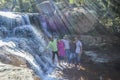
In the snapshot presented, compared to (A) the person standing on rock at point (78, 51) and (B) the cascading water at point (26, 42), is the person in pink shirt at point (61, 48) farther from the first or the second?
(A) the person standing on rock at point (78, 51)

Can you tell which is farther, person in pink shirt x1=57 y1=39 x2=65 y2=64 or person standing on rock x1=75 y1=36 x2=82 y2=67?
person standing on rock x1=75 y1=36 x2=82 y2=67

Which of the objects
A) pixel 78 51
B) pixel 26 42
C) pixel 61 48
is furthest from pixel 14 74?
pixel 26 42

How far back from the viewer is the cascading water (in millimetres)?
14773

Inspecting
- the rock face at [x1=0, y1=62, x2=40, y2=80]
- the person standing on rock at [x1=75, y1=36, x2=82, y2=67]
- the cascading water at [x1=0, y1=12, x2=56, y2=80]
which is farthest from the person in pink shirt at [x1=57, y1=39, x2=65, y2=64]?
the rock face at [x1=0, y1=62, x2=40, y2=80]

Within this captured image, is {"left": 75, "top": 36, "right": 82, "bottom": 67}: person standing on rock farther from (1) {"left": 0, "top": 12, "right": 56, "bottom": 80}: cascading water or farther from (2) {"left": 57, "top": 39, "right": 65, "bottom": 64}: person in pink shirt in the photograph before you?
(1) {"left": 0, "top": 12, "right": 56, "bottom": 80}: cascading water

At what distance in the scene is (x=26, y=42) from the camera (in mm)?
18406

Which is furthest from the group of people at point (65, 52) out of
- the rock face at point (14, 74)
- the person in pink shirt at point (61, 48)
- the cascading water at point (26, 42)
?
the rock face at point (14, 74)

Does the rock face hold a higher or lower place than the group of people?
higher

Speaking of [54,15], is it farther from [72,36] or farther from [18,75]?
[18,75]

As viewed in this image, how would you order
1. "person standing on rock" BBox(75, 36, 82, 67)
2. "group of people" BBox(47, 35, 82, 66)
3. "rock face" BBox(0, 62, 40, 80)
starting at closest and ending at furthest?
1. "rock face" BBox(0, 62, 40, 80)
2. "group of people" BBox(47, 35, 82, 66)
3. "person standing on rock" BBox(75, 36, 82, 67)

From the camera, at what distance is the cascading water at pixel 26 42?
1477cm

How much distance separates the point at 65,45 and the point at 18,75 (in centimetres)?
1025

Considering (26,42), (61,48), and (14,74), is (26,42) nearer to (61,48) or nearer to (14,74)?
(61,48)

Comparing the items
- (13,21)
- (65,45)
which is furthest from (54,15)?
(65,45)
